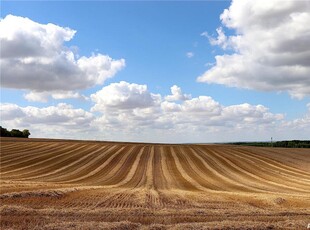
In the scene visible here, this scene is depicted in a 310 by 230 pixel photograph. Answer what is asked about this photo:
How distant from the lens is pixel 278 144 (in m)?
114

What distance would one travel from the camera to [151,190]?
2977 cm

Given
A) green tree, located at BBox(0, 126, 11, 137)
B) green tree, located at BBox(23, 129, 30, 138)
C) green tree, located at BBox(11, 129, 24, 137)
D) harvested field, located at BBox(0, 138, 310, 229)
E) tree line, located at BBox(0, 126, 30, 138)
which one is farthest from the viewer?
green tree, located at BBox(23, 129, 30, 138)

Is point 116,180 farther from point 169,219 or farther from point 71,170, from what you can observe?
point 169,219

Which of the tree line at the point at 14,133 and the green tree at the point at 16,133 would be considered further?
the green tree at the point at 16,133

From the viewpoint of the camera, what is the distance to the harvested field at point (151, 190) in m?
16.1

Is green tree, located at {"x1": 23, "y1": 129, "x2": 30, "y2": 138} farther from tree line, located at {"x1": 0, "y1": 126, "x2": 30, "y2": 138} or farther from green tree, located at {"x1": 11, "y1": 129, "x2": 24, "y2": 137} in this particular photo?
green tree, located at {"x1": 11, "y1": 129, "x2": 24, "y2": 137}

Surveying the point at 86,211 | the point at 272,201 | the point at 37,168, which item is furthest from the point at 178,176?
the point at 86,211

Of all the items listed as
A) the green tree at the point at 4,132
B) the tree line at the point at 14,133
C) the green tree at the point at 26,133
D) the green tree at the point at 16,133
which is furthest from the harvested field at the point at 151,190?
the green tree at the point at 26,133

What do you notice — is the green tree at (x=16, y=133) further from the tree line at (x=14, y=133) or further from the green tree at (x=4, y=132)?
the green tree at (x=4, y=132)

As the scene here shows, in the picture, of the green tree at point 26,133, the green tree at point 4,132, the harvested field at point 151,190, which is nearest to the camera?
the harvested field at point 151,190

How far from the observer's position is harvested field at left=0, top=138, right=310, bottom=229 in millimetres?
16078

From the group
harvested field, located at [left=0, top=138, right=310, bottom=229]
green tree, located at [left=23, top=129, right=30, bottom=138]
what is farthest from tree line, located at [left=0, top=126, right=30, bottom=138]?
harvested field, located at [left=0, top=138, right=310, bottom=229]

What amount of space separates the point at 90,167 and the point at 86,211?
35.0m

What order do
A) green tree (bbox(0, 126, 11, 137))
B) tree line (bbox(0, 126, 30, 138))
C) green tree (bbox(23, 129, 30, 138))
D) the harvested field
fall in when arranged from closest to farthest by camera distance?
the harvested field → green tree (bbox(0, 126, 11, 137)) → tree line (bbox(0, 126, 30, 138)) → green tree (bbox(23, 129, 30, 138))
